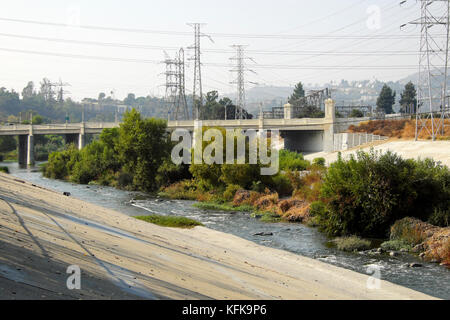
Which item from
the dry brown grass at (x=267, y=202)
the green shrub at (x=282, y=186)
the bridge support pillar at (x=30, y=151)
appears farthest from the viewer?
the bridge support pillar at (x=30, y=151)

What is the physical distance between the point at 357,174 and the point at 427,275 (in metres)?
10.7

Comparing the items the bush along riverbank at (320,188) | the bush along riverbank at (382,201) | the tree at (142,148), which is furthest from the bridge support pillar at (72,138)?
the bush along riverbank at (382,201)

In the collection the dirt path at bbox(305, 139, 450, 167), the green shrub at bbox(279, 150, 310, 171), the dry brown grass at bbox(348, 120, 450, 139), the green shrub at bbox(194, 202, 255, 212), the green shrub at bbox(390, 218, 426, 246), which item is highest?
the dry brown grass at bbox(348, 120, 450, 139)

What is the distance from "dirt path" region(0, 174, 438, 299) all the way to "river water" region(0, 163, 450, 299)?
65.0 inches

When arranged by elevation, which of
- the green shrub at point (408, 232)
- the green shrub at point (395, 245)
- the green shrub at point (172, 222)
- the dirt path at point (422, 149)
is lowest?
the green shrub at point (395, 245)

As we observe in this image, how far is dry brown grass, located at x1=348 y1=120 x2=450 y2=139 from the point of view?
70.9 m

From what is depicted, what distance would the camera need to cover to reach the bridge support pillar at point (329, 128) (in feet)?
242

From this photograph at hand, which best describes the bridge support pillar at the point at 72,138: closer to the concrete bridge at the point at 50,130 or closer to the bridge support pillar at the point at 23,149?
the concrete bridge at the point at 50,130

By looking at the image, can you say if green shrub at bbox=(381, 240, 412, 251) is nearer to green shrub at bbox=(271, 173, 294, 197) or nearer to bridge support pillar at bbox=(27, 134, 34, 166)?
green shrub at bbox=(271, 173, 294, 197)

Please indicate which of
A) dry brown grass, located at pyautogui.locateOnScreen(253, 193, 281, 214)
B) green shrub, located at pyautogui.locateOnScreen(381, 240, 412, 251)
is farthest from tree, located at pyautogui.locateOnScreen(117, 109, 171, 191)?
green shrub, located at pyautogui.locateOnScreen(381, 240, 412, 251)

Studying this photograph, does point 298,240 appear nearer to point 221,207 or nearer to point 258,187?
point 221,207

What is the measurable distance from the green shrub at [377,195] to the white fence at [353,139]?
115 ft
